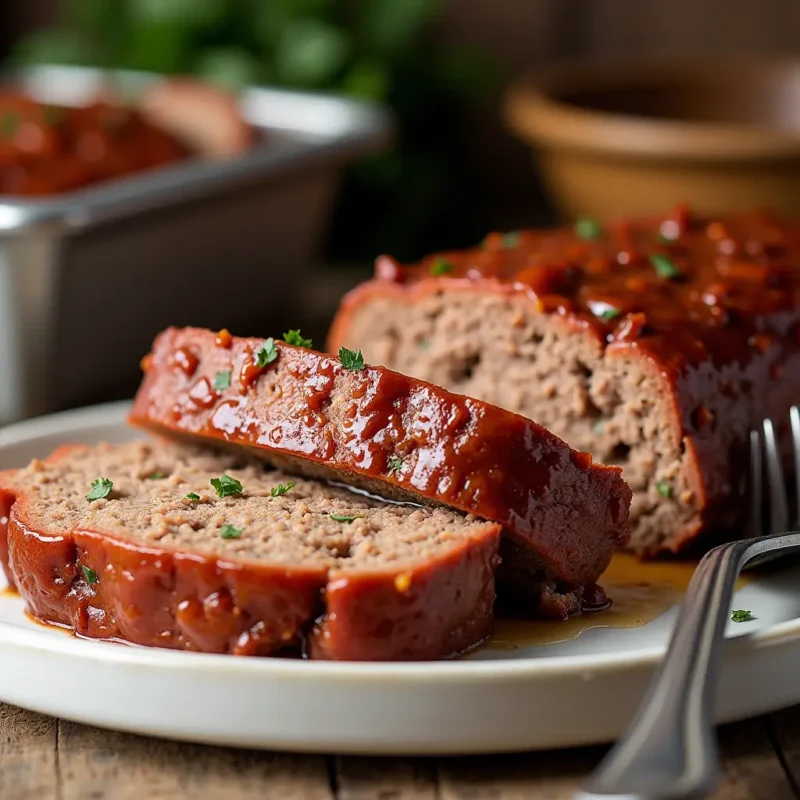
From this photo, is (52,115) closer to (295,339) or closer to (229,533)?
(295,339)

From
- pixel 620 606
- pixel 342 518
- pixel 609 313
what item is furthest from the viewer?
pixel 609 313

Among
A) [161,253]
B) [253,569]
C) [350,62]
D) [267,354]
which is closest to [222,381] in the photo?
[267,354]

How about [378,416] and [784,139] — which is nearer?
[378,416]

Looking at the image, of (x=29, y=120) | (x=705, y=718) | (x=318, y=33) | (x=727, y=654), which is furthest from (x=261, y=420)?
(x=318, y=33)

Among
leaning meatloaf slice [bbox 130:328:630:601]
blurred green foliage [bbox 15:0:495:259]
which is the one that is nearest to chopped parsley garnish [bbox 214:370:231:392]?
leaning meatloaf slice [bbox 130:328:630:601]

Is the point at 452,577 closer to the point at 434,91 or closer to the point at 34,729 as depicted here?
the point at 34,729

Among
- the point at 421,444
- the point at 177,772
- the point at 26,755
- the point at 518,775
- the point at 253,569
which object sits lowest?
the point at 26,755

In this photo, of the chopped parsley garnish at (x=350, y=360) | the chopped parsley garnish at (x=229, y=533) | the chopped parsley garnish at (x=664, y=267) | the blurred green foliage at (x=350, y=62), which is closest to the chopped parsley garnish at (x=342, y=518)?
the chopped parsley garnish at (x=229, y=533)
